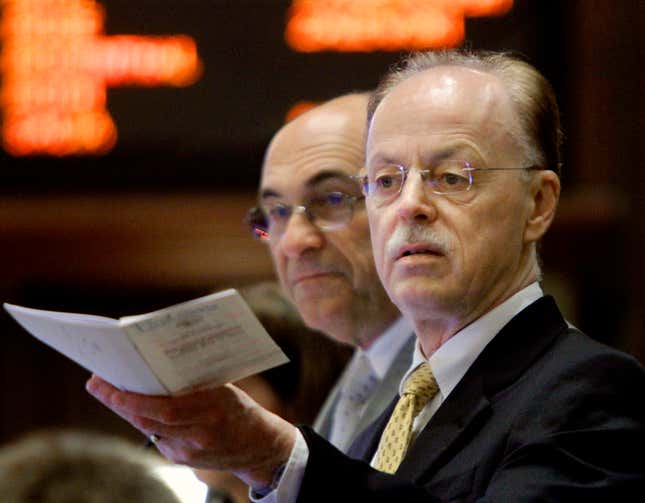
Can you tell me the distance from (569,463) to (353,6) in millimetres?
3103

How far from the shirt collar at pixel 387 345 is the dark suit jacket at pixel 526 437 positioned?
73cm

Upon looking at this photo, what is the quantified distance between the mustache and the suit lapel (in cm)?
15

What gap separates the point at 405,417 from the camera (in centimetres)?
183

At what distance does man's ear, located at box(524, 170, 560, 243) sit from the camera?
1883mm

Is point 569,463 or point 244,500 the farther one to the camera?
point 244,500

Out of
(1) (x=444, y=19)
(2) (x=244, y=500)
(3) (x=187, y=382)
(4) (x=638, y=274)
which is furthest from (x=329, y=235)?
(4) (x=638, y=274)

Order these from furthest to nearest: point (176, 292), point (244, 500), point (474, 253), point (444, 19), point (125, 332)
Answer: point (176, 292)
point (444, 19)
point (244, 500)
point (474, 253)
point (125, 332)

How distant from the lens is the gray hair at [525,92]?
189cm

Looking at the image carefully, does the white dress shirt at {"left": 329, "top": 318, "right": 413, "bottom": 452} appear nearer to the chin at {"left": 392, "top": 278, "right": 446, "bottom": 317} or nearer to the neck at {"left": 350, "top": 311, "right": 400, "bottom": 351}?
the neck at {"left": 350, "top": 311, "right": 400, "bottom": 351}

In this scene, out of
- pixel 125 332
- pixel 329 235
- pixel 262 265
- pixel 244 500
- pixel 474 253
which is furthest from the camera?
pixel 262 265

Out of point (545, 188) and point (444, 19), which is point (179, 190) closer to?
point (444, 19)

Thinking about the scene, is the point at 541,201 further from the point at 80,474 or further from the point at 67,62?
the point at 67,62

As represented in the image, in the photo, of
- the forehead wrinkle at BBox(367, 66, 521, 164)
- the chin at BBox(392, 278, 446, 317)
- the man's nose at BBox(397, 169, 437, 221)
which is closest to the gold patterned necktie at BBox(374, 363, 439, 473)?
the chin at BBox(392, 278, 446, 317)

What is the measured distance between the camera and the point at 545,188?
1.90 metres
